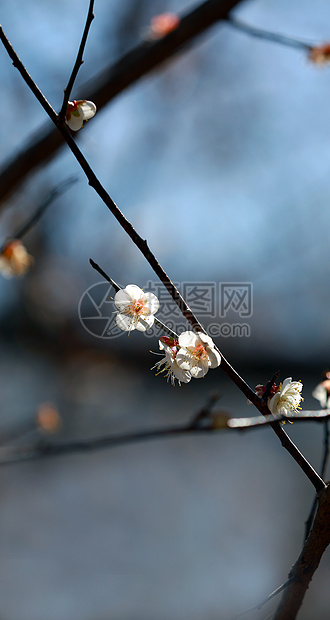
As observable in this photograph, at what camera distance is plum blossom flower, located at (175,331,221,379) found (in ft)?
2.04

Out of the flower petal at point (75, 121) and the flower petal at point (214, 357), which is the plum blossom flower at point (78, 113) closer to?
the flower petal at point (75, 121)

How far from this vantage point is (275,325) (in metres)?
3.39

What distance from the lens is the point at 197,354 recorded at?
659 mm

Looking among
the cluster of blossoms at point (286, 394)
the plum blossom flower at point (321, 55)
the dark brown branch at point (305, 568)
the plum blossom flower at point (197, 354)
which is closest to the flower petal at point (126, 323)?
the plum blossom flower at point (197, 354)

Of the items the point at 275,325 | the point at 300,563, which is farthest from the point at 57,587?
the point at 300,563

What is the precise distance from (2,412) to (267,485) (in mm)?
2277

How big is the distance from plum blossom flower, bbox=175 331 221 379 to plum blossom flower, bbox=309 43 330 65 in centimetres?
144

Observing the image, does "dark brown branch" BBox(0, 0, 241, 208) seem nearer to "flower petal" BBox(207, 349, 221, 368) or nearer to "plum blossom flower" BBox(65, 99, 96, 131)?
"plum blossom flower" BBox(65, 99, 96, 131)

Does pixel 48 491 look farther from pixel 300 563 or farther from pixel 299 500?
pixel 300 563

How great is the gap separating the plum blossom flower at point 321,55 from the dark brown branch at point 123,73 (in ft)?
1.52

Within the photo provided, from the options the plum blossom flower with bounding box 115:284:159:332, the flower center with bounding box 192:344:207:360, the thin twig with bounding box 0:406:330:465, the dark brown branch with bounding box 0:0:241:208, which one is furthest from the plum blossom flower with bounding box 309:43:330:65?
the thin twig with bounding box 0:406:330:465

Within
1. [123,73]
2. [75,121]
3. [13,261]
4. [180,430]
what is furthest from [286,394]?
[123,73]

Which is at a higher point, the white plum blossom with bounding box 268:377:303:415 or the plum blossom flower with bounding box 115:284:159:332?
the plum blossom flower with bounding box 115:284:159:332

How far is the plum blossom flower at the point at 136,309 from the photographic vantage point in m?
0.76
